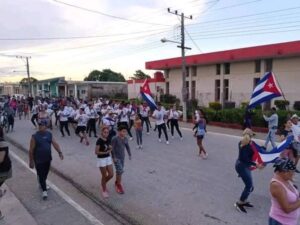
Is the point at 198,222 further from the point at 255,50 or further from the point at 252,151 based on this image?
the point at 255,50

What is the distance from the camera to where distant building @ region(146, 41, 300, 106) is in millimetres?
28109

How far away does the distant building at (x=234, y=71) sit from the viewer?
28.1 m

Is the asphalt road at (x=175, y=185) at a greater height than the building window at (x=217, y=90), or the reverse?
the building window at (x=217, y=90)

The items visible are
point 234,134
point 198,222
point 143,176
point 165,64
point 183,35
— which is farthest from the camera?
point 165,64

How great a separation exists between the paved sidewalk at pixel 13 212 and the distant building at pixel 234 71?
81.1ft

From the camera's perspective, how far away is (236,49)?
105 feet

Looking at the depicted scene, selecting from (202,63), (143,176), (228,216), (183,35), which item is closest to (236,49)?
(202,63)

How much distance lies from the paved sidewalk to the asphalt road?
0.43 m

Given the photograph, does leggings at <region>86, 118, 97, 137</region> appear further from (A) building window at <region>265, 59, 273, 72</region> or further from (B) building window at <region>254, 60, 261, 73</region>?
(B) building window at <region>254, 60, 261, 73</region>

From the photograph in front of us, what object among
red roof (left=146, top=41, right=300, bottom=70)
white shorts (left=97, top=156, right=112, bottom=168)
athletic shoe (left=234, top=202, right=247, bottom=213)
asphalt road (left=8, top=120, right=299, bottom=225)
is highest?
red roof (left=146, top=41, right=300, bottom=70)

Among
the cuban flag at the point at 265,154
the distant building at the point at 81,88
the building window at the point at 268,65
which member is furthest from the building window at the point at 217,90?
the cuban flag at the point at 265,154

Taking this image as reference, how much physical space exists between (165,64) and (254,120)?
23.3 meters

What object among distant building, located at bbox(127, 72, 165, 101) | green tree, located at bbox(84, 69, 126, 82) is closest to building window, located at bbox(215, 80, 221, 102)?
distant building, located at bbox(127, 72, 165, 101)

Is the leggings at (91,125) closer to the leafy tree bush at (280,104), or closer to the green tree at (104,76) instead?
Result: the leafy tree bush at (280,104)
